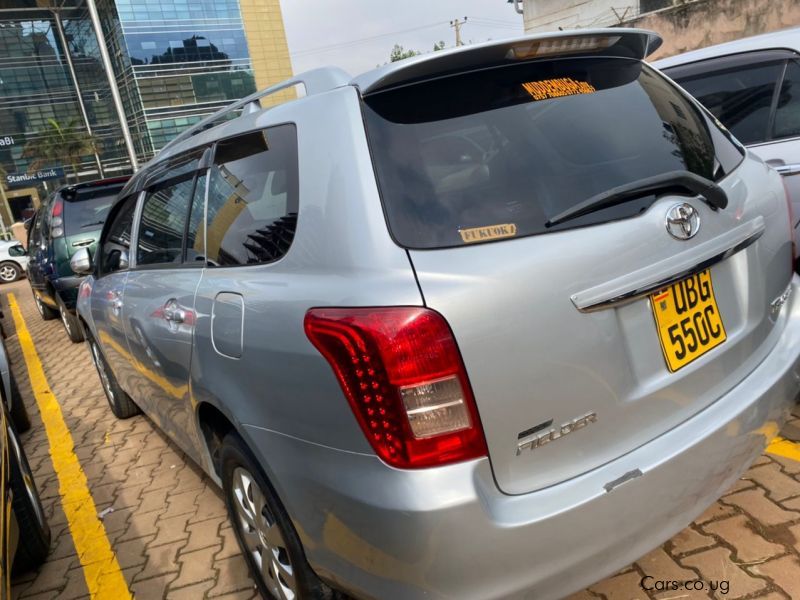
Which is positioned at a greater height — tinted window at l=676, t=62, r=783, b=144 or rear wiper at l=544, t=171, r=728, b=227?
tinted window at l=676, t=62, r=783, b=144

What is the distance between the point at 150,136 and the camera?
41375mm

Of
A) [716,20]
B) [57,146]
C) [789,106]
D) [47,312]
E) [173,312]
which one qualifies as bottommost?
[47,312]

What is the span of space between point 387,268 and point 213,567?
195 centimetres

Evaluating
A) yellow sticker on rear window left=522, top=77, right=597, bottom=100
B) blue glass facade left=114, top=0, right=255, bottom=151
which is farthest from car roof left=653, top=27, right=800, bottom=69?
blue glass facade left=114, top=0, right=255, bottom=151

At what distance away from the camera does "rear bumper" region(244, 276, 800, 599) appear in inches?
53.0

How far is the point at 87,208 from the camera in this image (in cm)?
668

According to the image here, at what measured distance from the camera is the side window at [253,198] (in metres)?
1.77

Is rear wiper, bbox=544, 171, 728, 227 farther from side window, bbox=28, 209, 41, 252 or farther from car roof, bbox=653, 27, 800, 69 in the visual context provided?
side window, bbox=28, 209, 41, 252

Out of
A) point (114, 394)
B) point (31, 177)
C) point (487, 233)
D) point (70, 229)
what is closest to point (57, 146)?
point (31, 177)

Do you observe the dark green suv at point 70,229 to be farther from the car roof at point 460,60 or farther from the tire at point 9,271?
the tire at point 9,271

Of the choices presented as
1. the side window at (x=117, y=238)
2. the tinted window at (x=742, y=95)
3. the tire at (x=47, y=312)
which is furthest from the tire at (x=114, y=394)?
the tire at (x=47, y=312)

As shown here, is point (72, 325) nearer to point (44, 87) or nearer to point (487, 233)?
point (487, 233)

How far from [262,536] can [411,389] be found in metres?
1.05

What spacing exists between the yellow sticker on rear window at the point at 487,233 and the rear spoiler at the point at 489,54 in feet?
1.60
